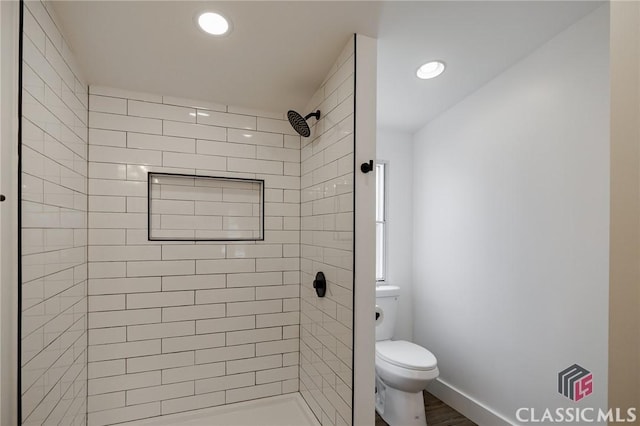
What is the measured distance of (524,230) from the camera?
174 centimetres

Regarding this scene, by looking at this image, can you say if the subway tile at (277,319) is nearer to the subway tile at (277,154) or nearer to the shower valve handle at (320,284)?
the shower valve handle at (320,284)

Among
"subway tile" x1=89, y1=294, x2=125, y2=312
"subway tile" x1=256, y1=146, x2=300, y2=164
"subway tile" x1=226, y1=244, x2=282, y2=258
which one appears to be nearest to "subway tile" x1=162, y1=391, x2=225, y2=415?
"subway tile" x1=89, y1=294, x2=125, y2=312

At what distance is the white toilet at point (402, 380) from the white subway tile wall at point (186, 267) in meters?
0.61

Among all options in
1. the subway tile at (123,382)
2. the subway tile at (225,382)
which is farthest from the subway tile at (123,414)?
the subway tile at (225,382)

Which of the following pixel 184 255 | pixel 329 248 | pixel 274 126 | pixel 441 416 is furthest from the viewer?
pixel 441 416

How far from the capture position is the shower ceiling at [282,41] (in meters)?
1.21

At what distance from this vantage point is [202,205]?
72.5 inches

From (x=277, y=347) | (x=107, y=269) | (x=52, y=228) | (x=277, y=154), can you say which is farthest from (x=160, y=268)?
(x=277, y=154)

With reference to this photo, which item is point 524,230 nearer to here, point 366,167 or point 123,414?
point 366,167

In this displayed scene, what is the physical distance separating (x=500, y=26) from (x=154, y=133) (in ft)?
6.13

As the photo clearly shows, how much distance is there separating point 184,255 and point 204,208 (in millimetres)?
297

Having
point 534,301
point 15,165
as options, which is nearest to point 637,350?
point 534,301

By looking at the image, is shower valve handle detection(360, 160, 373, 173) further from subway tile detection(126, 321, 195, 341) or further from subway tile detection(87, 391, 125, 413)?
subway tile detection(87, 391, 125, 413)

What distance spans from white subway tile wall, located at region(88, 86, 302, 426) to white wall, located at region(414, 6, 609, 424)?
1.13 meters
